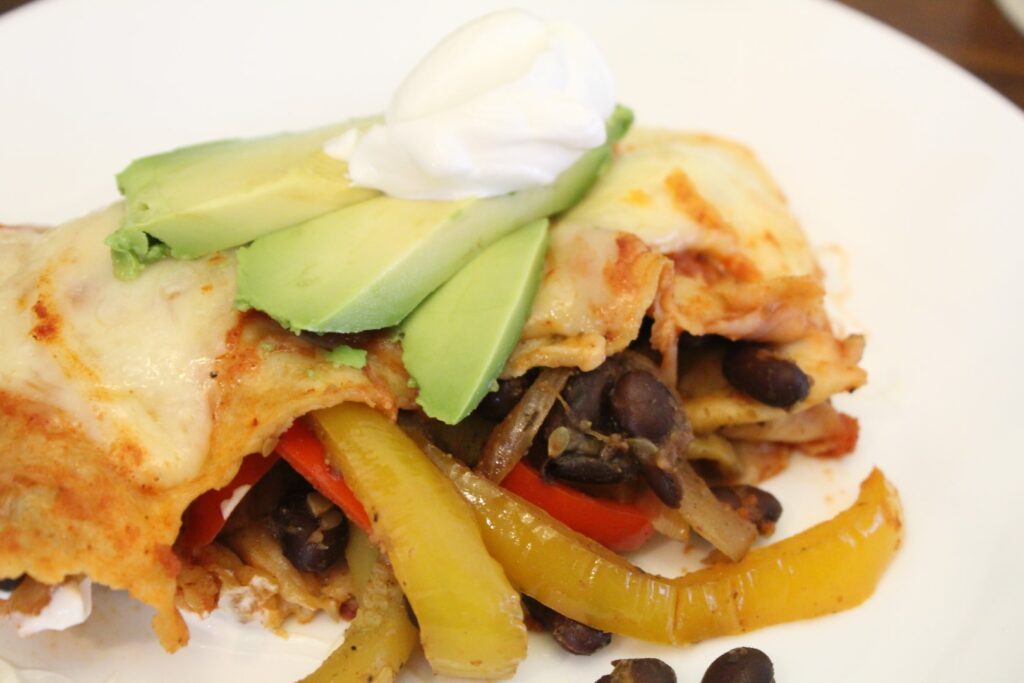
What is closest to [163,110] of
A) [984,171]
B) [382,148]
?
[382,148]

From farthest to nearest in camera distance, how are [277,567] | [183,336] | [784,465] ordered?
1. [784,465]
2. [277,567]
3. [183,336]

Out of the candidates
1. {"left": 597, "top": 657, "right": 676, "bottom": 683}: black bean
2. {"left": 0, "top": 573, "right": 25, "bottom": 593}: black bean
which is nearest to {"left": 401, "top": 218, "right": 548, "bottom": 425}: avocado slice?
{"left": 597, "top": 657, "right": 676, "bottom": 683}: black bean

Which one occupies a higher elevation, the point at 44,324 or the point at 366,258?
the point at 366,258

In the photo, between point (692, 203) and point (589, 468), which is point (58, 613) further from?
point (692, 203)

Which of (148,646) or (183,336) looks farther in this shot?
(148,646)

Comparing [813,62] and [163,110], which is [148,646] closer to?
[163,110]

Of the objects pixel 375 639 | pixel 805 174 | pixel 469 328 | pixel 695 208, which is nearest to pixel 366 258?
pixel 469 328

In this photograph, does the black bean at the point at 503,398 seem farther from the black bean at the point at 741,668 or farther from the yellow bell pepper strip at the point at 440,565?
the black bean at the point at 741,668
